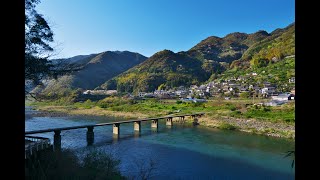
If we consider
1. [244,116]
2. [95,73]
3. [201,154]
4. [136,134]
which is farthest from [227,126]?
[95,73]

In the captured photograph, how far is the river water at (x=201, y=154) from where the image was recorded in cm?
1722

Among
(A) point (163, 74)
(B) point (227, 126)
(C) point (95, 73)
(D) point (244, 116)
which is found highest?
(C) point (95, 73)

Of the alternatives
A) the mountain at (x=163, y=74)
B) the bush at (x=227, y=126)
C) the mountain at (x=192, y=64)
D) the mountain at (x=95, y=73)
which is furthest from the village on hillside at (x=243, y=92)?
the mountain at (x=95, y=73)

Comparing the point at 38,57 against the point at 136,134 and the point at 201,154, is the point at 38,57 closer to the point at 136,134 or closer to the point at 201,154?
the point at 201,154

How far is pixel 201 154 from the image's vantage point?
22.3 m

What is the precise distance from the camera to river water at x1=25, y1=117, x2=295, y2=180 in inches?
678

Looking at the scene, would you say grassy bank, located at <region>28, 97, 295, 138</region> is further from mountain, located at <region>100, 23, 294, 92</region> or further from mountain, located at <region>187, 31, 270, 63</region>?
mountain, located at <region>187, 31, 270, 63</region>

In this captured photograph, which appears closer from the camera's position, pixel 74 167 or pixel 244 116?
pixel 74 167

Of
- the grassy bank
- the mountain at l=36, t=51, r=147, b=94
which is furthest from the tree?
the mountain at l=36, t=51, r=147, b=94

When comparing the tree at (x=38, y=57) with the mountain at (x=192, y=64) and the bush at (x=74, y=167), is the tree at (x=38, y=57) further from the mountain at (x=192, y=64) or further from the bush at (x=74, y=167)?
the mountain at (x=192, y=64)

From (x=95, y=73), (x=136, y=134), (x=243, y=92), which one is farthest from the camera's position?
(x=95, y=73)

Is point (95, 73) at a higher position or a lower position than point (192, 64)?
lower

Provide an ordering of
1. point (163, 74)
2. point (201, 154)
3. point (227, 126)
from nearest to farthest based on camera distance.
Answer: point (201, 154) → point (227, 126) → point (163, 74)
